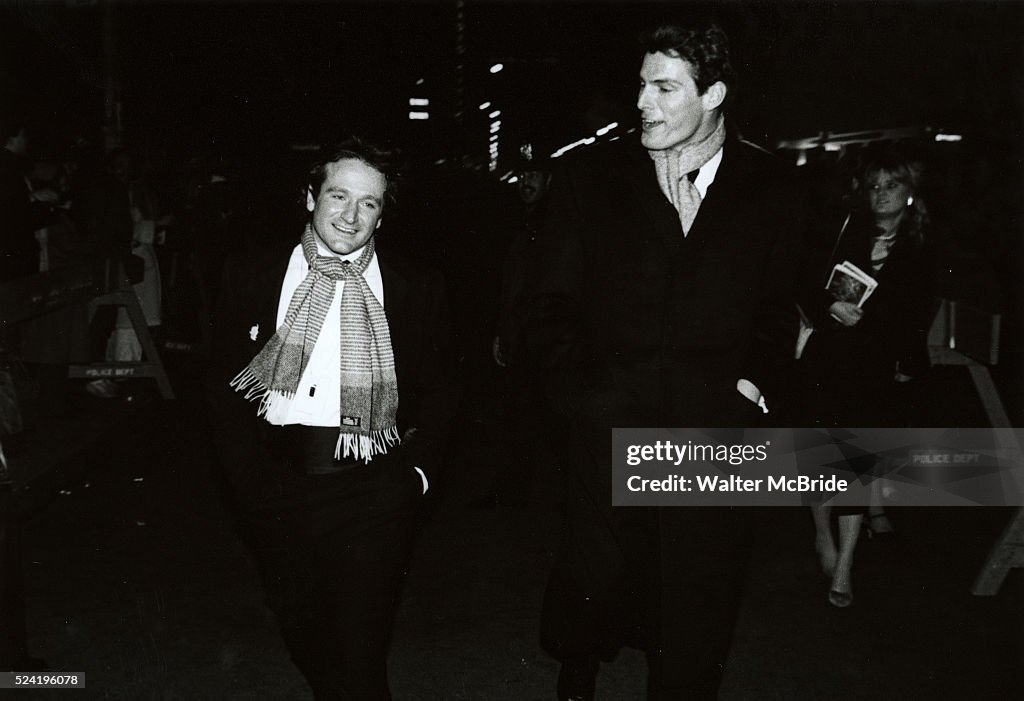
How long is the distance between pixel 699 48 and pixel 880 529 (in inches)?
168

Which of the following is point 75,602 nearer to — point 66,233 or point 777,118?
point 66,233

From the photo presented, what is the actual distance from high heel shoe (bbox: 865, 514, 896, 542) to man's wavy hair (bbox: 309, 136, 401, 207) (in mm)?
4406

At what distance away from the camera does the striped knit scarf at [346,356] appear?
151 inches

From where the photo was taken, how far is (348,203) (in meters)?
3.85

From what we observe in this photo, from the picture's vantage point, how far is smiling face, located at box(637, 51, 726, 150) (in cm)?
392

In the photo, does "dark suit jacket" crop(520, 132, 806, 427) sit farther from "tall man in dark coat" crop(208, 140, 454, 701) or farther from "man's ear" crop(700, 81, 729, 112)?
"tall man in dark coat" crop(208, 140, 454, 701)

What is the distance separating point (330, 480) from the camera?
381 centimetres

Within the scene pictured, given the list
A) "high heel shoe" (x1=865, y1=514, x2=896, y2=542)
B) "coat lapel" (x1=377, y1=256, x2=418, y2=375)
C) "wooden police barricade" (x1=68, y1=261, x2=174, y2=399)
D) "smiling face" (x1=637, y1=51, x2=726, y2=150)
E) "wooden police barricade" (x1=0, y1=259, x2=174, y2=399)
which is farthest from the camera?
"wooden police barricade" (x1=68, y1=261, x2=174, y2=399)

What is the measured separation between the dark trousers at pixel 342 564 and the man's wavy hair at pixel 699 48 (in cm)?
148

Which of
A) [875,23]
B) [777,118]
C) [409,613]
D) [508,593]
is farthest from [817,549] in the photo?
[777,118]

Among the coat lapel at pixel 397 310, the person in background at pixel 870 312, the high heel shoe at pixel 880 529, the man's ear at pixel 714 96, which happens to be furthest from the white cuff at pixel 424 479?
A: the high heel shoe at pixel 880 529

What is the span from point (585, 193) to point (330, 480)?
3.75 ft

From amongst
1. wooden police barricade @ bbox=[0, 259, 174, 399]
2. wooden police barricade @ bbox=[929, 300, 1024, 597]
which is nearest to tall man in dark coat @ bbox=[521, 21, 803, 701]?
wooden police barricade @ bbox=[929, 300, 1024, 597]

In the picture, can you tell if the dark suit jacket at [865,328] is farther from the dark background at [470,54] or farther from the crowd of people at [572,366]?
the crowd of people at [572,366]
